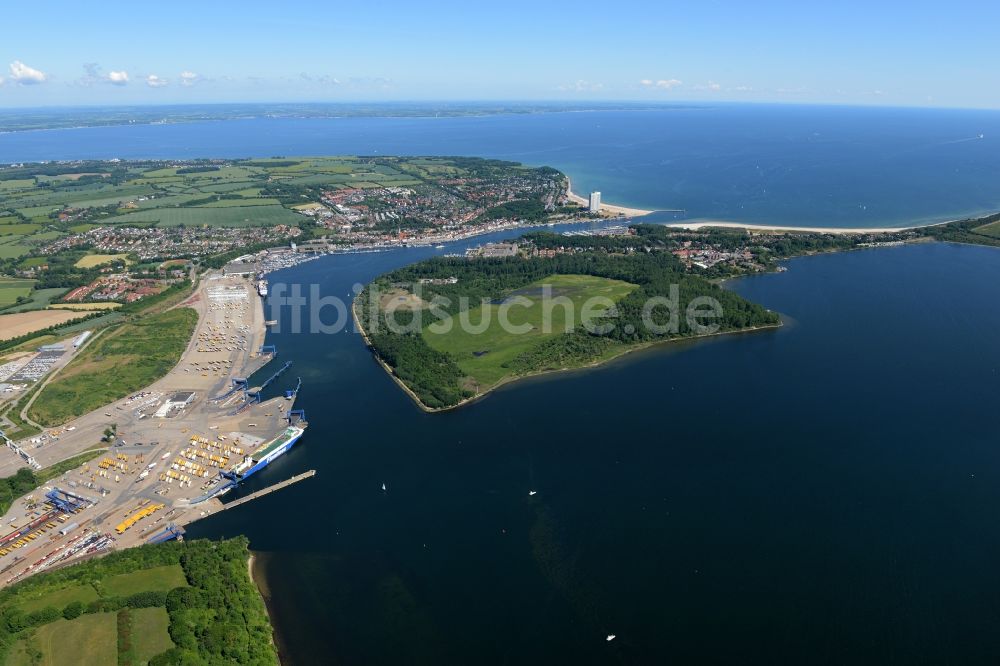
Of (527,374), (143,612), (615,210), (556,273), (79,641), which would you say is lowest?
(79,641)

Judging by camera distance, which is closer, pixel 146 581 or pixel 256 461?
pixel 146 581

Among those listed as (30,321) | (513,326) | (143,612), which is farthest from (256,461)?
(30,321)

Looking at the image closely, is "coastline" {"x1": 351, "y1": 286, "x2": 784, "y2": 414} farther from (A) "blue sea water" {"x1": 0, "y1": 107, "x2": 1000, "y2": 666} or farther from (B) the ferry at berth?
(B) the ferry at berth

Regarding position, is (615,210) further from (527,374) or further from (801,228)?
(527,374)

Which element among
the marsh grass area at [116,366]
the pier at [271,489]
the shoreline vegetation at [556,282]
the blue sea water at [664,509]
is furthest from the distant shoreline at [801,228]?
the pier at [271,489]

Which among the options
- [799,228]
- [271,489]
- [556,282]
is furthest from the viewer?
[799,228]

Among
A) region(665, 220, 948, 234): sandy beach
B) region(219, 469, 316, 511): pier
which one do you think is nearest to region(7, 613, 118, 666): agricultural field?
region(219, 469, 316, 511): pier

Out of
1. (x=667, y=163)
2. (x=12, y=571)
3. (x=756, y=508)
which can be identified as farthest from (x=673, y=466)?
(x=667, y=163)
